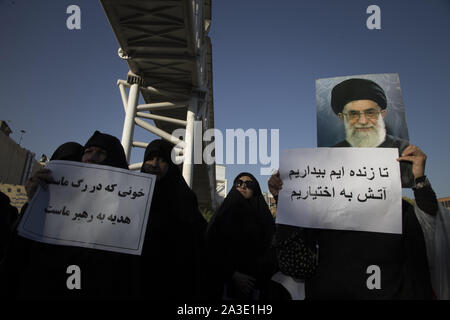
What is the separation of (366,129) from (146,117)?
8.72 metres

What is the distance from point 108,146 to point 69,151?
509 mm

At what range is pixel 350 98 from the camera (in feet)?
5.60

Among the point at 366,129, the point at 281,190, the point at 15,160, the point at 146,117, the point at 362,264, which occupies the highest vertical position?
the point at 15,160

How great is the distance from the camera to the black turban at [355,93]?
65.2 inches

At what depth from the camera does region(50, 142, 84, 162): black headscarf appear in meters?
2.04

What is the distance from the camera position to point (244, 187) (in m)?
2.66

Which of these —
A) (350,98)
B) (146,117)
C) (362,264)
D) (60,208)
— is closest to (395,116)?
(350,98)

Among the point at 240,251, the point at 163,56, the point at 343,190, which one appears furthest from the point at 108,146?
the point at 163,56

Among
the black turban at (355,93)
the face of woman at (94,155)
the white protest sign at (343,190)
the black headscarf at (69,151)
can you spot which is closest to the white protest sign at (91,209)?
the face of woman at (94,155)

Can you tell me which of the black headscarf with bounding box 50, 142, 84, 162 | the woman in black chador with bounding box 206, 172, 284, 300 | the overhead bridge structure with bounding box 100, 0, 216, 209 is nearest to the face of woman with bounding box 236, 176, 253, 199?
the woman in black chador with bounding box 206, 172, 284, 300

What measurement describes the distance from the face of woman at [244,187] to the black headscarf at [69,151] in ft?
5.26

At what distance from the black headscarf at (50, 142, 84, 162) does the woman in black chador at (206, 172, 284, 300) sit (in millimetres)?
1424

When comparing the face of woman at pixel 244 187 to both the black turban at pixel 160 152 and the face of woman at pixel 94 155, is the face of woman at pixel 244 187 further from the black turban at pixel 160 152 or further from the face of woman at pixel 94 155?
the face of woman at pixel 94 155
